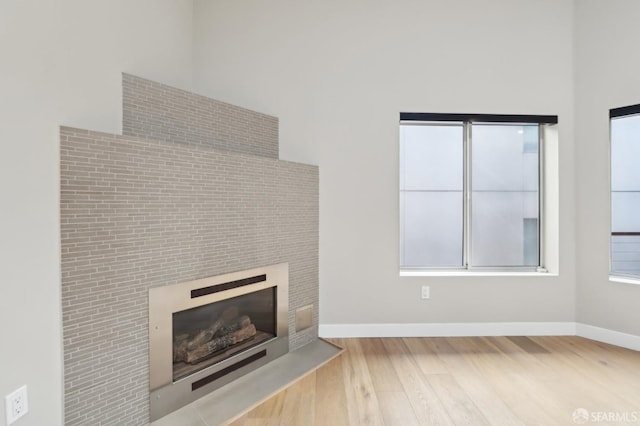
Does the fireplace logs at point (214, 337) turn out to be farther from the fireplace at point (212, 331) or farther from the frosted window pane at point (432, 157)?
the frosted window pane at point (432, 157)

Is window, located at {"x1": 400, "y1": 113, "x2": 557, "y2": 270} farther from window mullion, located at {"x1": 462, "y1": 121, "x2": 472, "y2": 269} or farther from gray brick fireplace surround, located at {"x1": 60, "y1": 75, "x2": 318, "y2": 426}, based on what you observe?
gray brick fireplace surround, located at {"x1": 60, "y1": 75, "x2": 318, "y2": 426}

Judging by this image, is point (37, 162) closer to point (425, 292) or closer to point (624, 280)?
point (425, 292)

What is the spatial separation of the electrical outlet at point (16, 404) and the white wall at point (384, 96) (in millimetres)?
1946

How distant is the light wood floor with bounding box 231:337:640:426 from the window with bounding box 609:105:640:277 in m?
0.78

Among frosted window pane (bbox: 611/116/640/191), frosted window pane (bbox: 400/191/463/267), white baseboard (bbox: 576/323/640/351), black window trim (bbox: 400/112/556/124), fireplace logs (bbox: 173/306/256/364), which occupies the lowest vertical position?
white baseboard (bbox: 576/323/640/351)

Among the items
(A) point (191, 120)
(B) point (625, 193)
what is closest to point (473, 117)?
(B) point (625, 193)

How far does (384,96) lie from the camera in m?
2.73

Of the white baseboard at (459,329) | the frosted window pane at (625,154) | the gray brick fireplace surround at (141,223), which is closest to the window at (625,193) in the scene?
the frosted window pane at (625,154)

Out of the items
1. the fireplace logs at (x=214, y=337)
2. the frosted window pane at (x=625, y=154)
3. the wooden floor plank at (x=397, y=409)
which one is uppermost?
the frosted window pane at (x=625, y=154)

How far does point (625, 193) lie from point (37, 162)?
4.18 m

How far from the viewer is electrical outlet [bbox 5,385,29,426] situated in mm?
1168

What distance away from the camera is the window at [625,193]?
260 centimetres

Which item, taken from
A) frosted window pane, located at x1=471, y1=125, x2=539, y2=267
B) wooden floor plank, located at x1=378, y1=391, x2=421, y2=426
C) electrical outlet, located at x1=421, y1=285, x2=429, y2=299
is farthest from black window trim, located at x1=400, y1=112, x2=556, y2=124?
wooden floor plank, located at x1=378, y1=391, x2=421, y2=426

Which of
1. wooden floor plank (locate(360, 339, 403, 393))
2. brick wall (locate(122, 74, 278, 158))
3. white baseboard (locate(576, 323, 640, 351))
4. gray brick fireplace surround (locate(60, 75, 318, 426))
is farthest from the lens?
white baseboard (locate(576, 323, 640, 351))
